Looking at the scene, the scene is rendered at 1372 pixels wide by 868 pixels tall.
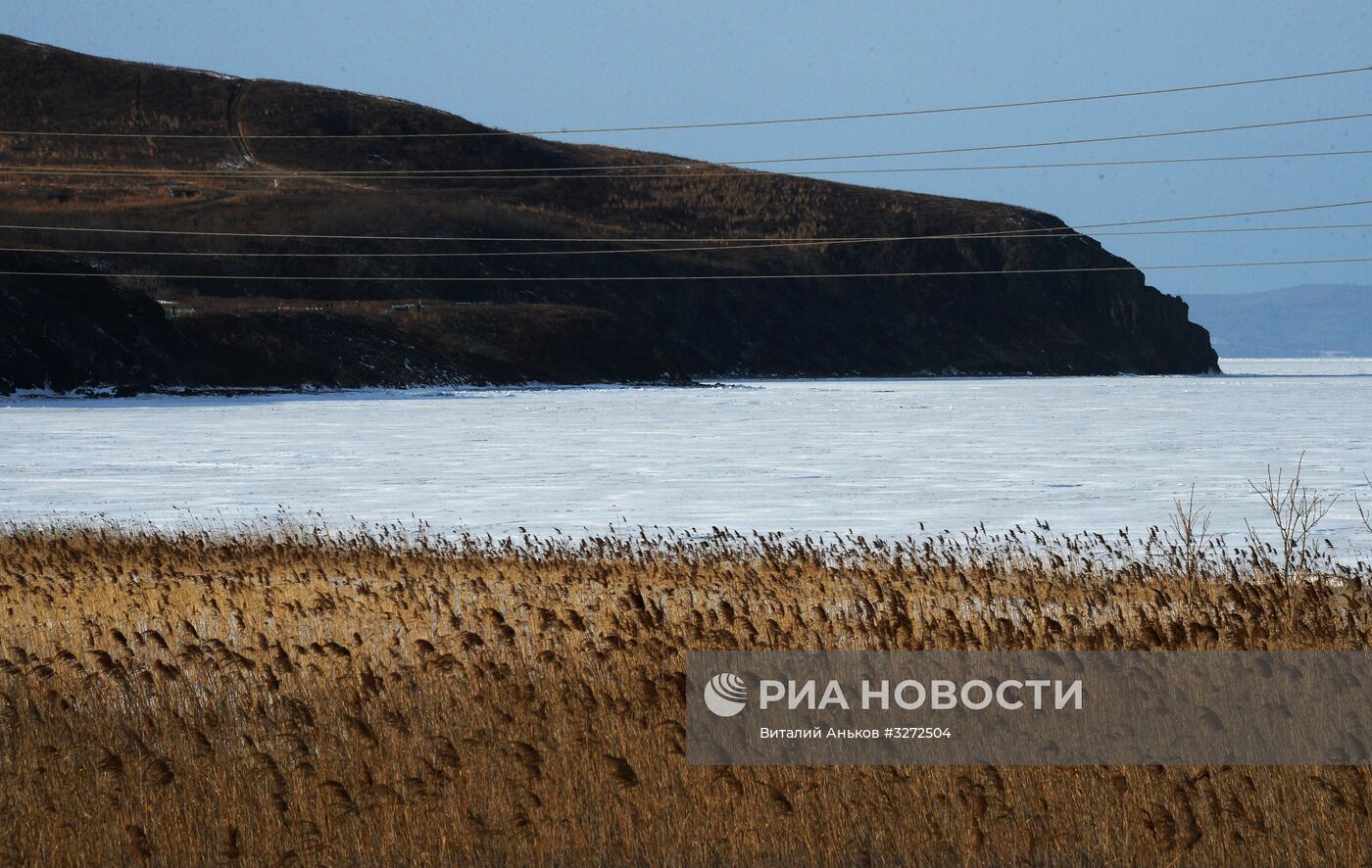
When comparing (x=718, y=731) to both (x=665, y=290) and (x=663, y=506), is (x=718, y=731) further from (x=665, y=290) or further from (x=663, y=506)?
(x=665, y=290)

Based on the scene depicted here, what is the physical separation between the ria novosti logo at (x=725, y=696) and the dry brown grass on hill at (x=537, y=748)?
271 mm

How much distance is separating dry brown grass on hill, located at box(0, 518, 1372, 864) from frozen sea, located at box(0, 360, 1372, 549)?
202 inches

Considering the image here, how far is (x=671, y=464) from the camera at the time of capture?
1127 inches

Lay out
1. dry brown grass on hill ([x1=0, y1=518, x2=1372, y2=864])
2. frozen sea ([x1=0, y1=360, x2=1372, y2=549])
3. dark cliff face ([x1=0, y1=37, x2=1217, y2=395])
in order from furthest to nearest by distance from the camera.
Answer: dark cliff face ([x1=0, y1=37, x2=1217, y2=395]) < frozen sea ([x1=0, y1=360, x2=1372, y2=549]) < dry brown grass on hill ([x1=0, y1=518, x2=1372, y2=864])

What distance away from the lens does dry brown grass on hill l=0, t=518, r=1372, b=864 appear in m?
5.81

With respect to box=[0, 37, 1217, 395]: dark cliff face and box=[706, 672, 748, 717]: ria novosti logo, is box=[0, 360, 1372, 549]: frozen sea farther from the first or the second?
box=[0, 37, 1217, 395]: dark cliff face

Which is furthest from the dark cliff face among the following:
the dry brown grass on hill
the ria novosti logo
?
the ria novosti logo

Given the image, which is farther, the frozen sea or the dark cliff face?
the dark cliff face

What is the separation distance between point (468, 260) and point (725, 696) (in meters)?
117

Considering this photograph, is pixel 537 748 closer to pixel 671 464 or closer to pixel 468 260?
pixel 671 464

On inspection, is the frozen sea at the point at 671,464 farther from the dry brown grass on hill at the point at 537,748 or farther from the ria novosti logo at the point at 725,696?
the ria novosti logo at the point at 725,696

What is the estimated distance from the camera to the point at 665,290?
454 ft

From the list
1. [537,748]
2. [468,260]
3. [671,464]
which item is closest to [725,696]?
[537,748]

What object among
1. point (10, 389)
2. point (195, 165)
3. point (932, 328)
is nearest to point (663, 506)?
point (10, 389)
